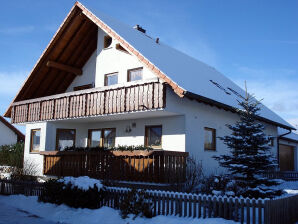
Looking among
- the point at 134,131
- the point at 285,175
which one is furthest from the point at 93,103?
the point at 285,175

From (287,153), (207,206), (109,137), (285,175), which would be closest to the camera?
(207,206)

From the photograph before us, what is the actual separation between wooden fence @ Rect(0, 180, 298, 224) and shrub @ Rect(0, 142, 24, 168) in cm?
1252

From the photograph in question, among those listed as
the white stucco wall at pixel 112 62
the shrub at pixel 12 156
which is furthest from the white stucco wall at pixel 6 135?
the white stucco wall at pixel 112 62

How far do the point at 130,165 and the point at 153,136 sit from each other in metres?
3.03

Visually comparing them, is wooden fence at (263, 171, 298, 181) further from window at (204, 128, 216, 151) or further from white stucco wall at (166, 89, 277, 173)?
window at (204, 128, 216, 151)

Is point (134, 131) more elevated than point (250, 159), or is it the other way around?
point (134, 131)

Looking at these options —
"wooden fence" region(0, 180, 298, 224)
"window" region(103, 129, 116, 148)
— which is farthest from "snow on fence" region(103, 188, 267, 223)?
"window" region(103, 129, 116, 148)

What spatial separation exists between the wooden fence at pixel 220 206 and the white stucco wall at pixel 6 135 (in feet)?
79.1

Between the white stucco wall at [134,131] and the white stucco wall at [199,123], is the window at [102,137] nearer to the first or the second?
the white stucco wall at [134,131]

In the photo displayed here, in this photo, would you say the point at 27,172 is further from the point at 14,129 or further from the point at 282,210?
the point at 14,129

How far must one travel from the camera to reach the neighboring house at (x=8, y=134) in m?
32.5

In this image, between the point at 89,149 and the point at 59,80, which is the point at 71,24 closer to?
the point at 59,80

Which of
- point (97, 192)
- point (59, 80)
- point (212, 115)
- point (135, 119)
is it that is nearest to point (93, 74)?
point (59, 80)

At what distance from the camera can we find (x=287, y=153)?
27.3m
